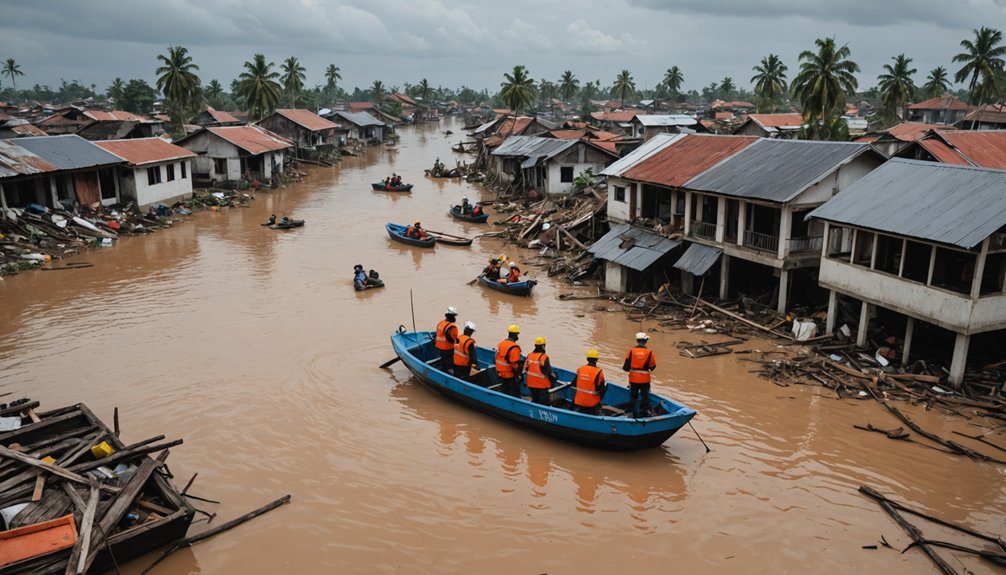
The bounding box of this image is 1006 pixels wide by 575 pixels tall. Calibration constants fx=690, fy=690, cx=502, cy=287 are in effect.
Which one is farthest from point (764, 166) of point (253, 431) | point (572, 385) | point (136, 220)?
point (136, 220)

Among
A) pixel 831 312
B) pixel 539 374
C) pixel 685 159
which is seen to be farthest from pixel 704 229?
pixel 539 374

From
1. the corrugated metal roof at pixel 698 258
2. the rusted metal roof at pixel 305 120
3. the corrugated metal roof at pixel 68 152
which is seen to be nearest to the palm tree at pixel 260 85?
the rusted metal roof at pixel 305 120

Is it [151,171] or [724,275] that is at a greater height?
[151,171]

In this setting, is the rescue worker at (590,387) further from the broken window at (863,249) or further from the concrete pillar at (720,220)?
the concrete pillar at (720,220)

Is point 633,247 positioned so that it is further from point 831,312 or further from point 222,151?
point 222,151

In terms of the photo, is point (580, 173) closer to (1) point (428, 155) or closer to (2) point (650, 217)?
(2) point (650, 217)

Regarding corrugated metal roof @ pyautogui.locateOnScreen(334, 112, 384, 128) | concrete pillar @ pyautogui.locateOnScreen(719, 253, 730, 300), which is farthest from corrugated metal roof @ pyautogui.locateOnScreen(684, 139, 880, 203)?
corrugated metal roof @ pyautogui.locateOnScreen(334, 112, 384, 128)
